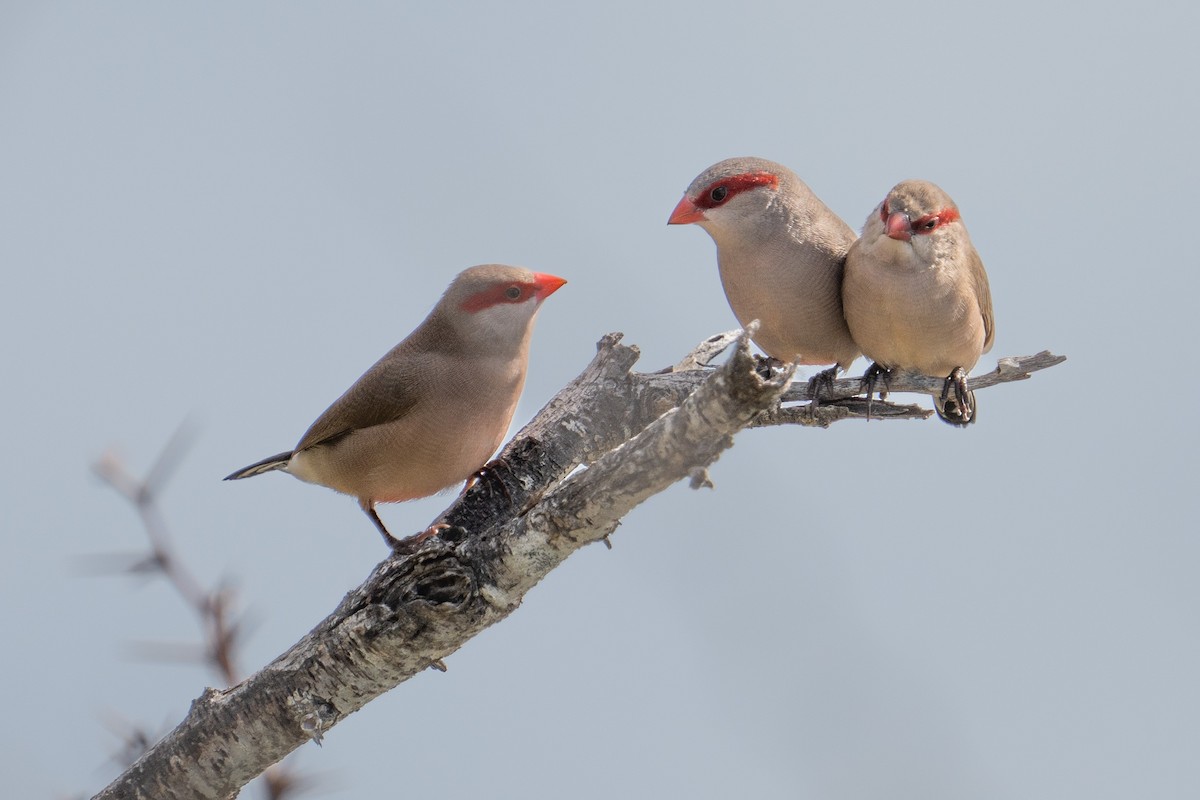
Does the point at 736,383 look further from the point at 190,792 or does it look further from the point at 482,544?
the point at 190,792

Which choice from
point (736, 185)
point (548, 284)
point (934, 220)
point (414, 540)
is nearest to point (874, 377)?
point (934, 220)

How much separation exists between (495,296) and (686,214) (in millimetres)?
865

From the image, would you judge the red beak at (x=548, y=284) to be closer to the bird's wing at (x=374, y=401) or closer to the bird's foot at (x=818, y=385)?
the bird's wing at (x=374, y=401)

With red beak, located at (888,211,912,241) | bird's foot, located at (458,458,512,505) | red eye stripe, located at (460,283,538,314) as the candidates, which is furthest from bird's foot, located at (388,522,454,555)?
red beak, located at (888,211,912,241)

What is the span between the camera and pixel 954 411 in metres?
4.38

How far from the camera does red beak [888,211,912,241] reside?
12.6ft

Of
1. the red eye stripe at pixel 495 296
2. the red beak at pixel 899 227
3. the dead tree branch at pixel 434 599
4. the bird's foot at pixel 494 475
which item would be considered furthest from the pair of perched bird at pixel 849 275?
the bird's foot at pixel 494 475

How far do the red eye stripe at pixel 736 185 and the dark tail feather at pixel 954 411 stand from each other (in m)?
1.08

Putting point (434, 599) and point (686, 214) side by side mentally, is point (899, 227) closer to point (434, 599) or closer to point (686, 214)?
point (686, 214)

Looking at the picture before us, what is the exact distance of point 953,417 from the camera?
4387 mm

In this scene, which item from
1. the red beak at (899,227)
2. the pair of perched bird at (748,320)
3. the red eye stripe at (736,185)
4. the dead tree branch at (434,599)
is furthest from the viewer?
the red eye stripe at (736,185)

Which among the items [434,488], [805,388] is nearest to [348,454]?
[434,488]

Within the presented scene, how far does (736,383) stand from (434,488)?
2259 mm

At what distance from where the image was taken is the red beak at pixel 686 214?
4461 mm
